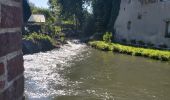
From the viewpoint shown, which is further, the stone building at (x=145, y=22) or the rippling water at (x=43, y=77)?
the stone building at (x=145, y=22)

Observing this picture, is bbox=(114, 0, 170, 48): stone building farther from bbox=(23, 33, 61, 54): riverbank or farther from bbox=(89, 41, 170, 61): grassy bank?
bbox=(23, 33, 61, 54): riverbank

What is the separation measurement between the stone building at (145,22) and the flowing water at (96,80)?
9482 millimetres

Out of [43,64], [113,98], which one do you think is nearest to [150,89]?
[113,98]

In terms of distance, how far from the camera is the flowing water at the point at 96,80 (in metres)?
12.9

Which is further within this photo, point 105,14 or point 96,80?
point 105,14

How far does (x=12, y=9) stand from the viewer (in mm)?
1868

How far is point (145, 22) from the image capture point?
1378 inches

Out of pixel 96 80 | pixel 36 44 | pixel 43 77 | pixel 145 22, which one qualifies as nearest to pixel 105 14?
pixel 145 22

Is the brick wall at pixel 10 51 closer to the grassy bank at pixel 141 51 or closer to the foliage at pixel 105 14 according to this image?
the grassy bank at pixel 141 51

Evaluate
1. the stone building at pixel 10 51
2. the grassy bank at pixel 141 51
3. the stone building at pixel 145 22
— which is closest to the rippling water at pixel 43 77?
the grassy bank at pixel 141 51

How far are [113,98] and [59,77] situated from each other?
14.4 feet

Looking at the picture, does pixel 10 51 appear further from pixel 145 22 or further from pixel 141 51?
pixel 145 22

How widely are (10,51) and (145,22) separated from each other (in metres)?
33.8

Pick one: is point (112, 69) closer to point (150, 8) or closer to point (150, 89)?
point (150, 89)
